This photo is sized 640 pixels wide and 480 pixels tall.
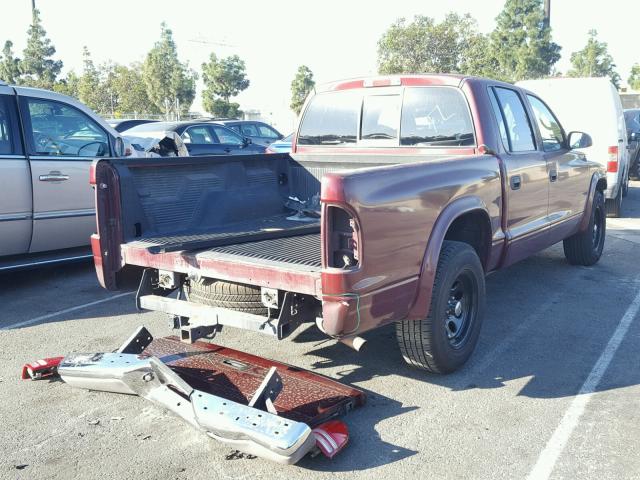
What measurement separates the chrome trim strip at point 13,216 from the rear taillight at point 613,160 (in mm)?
8615

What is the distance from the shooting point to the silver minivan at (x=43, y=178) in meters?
6.29

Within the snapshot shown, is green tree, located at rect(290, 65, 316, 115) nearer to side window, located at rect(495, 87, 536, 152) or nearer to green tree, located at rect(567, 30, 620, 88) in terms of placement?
green tree, located at rect(567, 30, 620, 88)

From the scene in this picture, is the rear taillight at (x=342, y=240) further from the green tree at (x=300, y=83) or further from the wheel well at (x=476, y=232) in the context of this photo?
the green tree at (x=300, y=83)

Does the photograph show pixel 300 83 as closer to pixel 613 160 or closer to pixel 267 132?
pixel 267 132

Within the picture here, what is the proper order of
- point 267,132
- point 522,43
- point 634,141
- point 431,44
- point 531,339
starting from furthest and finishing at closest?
point 431,44
point 522,43
point 267,132
point 634,141
point 531,339

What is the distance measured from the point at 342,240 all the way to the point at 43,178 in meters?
4.27

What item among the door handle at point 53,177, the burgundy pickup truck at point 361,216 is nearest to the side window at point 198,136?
the door handle at point 53,177

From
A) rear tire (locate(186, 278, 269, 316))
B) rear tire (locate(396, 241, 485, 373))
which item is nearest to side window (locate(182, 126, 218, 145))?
rear tire (locate(186, 278, 269, 316))

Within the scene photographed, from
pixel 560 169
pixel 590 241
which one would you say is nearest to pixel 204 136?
pixel 590 241

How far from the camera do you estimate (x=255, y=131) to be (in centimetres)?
1775

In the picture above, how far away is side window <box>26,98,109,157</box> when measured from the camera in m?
6.59

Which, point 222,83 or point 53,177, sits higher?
point 222,83

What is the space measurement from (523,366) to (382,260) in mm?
1640

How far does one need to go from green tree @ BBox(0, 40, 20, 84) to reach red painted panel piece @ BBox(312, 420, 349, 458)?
45.6 meters
